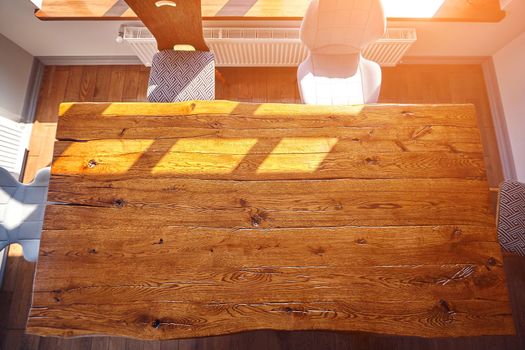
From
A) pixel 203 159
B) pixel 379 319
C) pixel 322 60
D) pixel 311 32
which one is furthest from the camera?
pixel 322 60

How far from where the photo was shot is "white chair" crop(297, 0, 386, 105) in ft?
4.42

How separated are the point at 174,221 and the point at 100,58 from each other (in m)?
1.89

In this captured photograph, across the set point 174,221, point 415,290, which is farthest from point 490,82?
point 174,221

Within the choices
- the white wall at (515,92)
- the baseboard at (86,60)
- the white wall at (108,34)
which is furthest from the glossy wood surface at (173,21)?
the white wall at (515,92)

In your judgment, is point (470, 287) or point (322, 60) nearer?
point (470, 287)

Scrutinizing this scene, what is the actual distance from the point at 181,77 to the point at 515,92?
235cm

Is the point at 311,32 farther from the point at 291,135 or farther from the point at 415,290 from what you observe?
the point at 415,290

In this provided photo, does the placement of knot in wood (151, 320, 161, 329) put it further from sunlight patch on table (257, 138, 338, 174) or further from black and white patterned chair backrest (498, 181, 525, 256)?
black and white patterned chair backrest (498, 181, 525, 256)

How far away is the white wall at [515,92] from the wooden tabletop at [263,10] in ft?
1.61

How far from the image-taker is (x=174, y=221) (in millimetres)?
981

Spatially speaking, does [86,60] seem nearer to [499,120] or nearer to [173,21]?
[173,21]

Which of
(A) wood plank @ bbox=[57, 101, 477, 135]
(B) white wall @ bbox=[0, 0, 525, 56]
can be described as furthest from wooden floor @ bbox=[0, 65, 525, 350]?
(A) wood plank @ bbox=[57, 101, 477, 135]

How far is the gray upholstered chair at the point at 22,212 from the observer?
1287mm

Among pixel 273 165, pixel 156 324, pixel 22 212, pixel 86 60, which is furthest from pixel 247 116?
pixel 86 60
